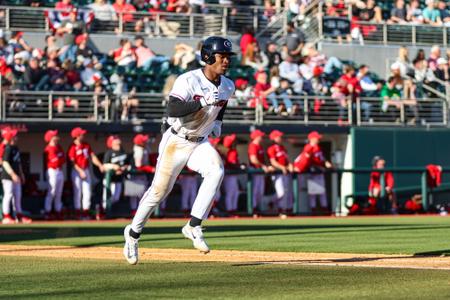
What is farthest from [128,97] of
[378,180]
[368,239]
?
[368,239]

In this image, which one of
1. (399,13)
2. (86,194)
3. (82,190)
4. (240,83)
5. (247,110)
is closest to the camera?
(86,194)

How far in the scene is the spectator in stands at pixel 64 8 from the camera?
25688 millimetres

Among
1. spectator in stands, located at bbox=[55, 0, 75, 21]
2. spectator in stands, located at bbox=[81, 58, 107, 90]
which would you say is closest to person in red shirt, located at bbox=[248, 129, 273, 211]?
spectator in stands, located at bbox=[81, 58, 107, 90]

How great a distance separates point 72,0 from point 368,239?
52.2 feet

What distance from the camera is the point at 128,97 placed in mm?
23953

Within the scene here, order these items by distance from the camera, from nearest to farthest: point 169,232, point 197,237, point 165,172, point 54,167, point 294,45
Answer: point 165,172 < point 197,237 < point 169,232 < point 54,167 < point 294,45

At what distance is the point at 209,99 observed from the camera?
9289mm

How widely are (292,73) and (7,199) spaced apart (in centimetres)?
857

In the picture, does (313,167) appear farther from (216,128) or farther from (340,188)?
(216,128)

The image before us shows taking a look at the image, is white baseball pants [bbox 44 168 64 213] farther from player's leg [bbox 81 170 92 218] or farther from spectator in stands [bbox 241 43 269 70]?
spectator in stands [bbox 241 43 269 70]

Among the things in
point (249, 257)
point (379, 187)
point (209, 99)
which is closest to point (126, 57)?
point (379, 187)

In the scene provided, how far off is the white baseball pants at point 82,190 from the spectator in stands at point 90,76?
108 inches

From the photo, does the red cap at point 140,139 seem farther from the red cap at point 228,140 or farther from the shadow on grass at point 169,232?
the shadow on grass at point 169,232

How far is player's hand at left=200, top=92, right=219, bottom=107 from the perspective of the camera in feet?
30.3
